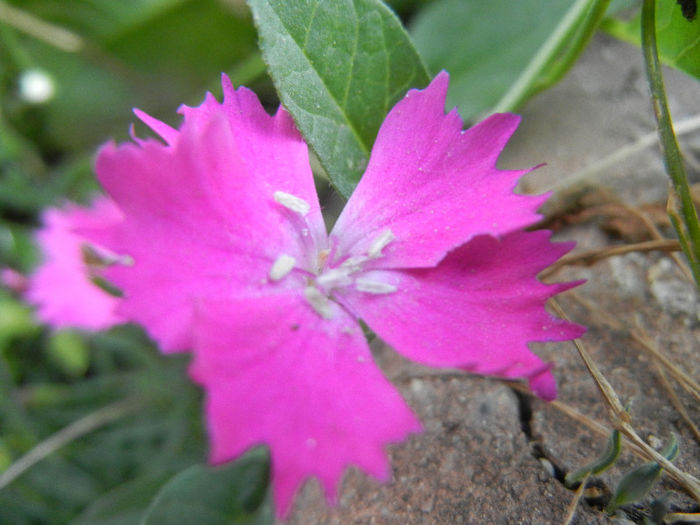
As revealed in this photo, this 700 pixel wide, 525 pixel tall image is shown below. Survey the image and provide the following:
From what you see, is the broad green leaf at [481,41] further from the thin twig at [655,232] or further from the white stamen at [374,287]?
the white stamen at [374,287]

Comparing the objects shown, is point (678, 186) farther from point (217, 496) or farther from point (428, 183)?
point (217, 496)

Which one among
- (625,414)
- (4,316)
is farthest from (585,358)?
(4,316)

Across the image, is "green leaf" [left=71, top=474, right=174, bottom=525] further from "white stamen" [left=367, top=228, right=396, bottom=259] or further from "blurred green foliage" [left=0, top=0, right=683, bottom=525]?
"white stamen" [left=367, top=228, right=396, bottom=259]

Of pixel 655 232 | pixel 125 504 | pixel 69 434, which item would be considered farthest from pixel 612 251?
pixel 69 434

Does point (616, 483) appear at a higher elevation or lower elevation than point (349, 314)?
lower

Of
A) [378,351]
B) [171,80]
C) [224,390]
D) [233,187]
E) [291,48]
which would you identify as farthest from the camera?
[171,80]

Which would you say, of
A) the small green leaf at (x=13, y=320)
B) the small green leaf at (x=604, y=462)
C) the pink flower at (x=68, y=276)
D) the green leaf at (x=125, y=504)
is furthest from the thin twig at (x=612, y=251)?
the small green leaf at (x=13, y=320)

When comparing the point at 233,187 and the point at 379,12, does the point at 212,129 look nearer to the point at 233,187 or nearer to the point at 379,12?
the point at 233,187

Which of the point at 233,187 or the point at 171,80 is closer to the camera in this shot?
the point at 233,187
